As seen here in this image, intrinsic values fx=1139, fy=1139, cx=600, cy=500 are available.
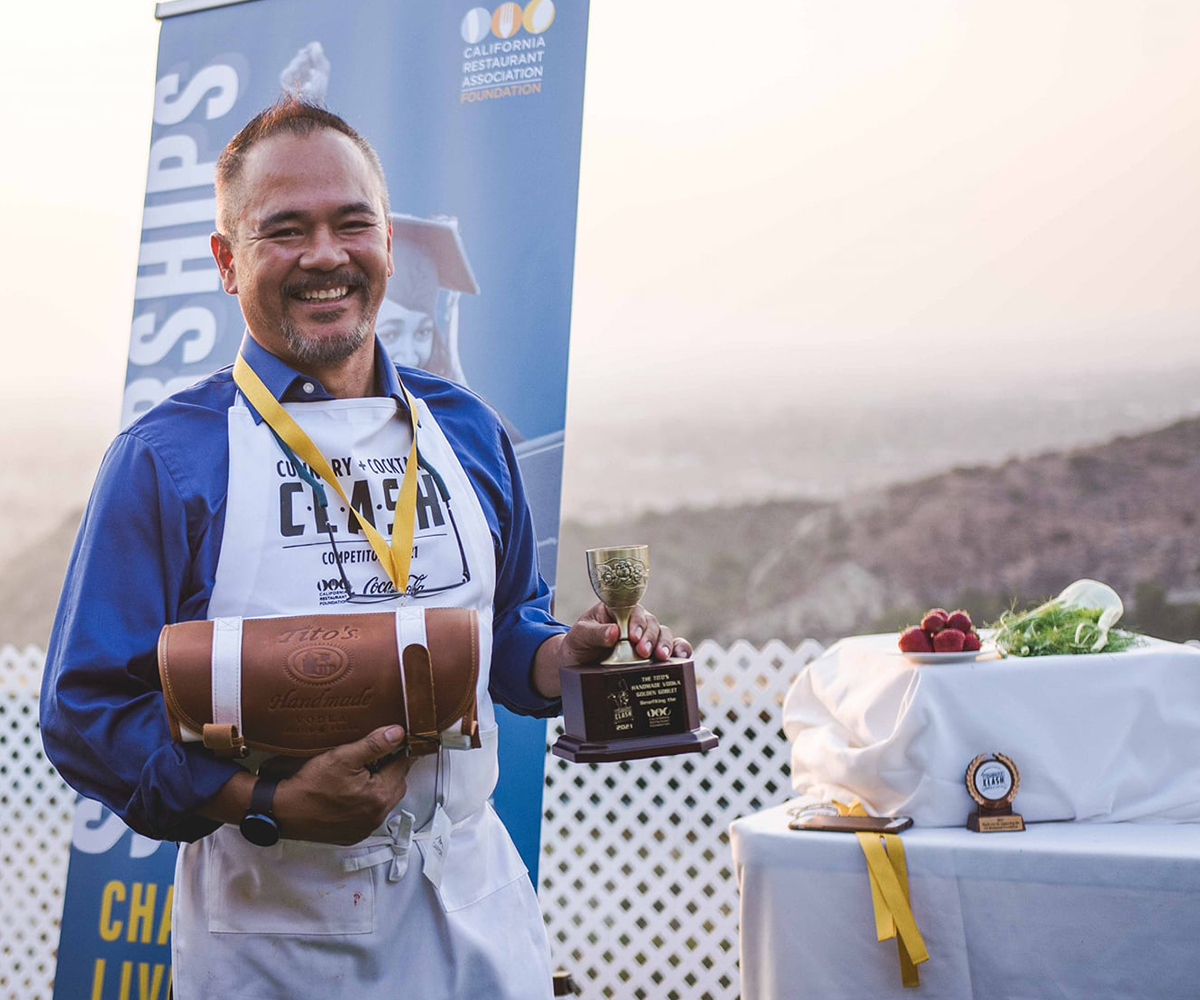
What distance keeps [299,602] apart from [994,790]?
2087 millimetres

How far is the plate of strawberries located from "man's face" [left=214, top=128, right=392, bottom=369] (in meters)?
1.97

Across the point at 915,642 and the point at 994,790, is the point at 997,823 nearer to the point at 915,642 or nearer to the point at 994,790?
the point at 994,790

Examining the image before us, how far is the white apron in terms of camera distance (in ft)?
5.42

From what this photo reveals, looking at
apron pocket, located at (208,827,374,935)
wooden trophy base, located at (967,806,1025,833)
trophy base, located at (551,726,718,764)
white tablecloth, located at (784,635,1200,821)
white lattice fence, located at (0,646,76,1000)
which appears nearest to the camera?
apron pocket, located at (208,827,374,935)

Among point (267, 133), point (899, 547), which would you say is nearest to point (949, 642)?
point (267, 133)

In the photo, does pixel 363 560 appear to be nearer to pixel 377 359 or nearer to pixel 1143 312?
pixel 377 359

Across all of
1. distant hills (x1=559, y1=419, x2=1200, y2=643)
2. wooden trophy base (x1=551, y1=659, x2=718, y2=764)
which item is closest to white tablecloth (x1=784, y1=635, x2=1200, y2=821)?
wooden trophy base (x1=551, y1=659, x2=718, y2=764)

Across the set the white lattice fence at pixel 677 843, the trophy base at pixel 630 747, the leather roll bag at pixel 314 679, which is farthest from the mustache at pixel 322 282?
the white lattice fence at pixel 677 843

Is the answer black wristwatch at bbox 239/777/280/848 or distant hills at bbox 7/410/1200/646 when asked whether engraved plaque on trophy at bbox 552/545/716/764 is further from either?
distant hills at bbox 7/410/1200/646

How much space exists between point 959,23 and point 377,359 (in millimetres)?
14195

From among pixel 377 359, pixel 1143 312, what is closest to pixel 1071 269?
pixel 1143 312

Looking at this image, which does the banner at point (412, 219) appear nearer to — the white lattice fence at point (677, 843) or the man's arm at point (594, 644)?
the man's arm at point (594, 644)

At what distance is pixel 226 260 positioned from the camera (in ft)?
6.19

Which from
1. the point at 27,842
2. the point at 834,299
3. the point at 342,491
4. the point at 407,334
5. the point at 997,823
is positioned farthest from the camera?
the point at 834,299
